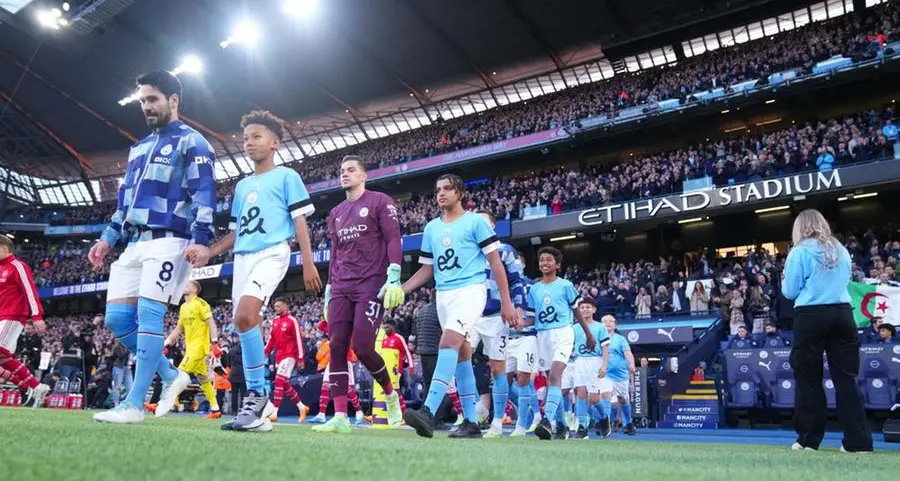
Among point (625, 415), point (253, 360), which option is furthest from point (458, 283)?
point (625, 415)

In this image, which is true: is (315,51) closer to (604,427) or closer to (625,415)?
(625,415)

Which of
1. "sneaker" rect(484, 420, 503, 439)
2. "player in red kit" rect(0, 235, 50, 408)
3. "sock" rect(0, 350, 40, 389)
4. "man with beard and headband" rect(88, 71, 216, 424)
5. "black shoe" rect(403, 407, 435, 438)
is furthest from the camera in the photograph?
"sock" rect(0, 350, 40, 389)

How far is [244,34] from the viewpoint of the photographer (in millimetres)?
29609

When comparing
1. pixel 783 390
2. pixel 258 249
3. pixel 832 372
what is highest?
pixel 258 249

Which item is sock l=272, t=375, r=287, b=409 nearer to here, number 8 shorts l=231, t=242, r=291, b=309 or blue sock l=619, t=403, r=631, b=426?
Result: number 8 shorts l=231, t=242, r=291, b=309

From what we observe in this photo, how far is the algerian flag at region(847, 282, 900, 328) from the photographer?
13.1 m

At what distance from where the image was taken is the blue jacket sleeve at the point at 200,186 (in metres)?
4.25

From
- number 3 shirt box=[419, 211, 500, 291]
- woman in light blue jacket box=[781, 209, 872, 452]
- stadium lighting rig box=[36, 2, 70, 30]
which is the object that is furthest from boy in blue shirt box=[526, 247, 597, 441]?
stadium lighting rig box=[36, 2, 70, 30]

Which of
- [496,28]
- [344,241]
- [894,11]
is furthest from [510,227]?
[344,241]

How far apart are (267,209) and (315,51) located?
29809 mm

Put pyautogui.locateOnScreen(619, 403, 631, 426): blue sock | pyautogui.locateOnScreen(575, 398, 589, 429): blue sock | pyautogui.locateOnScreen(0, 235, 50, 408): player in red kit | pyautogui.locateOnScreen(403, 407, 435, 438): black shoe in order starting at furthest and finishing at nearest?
1. pyautogui.locateOnScreen(619, 403, 631, 426): blue sock
2. pyautogui.locateOnScreen(575, 398, 589, 429): blue sock
3. pyautogui.locateOnScreen(0, 235, 50, 408): player in red kit
4. pyautogui.locateOnScreen(403, 407, 435, 438): black shoe

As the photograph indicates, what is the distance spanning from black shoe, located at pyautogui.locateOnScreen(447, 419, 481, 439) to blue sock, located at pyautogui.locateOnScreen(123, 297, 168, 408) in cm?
231

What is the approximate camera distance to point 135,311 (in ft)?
15.0

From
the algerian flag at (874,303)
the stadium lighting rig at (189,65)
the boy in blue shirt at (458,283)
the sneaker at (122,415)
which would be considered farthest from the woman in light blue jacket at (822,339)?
the stadium lighting rig at (189,65)
